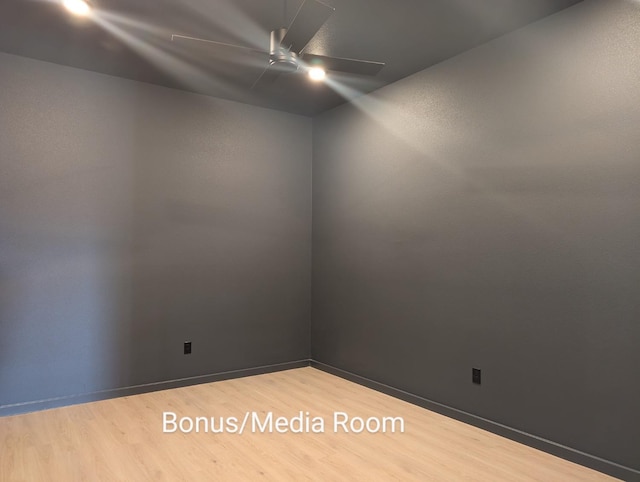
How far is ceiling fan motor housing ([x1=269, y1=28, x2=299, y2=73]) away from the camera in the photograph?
2.50 m

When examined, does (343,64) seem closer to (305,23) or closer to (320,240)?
(305,23)

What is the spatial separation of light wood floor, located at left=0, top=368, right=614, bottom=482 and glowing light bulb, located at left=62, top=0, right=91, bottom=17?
2578mm

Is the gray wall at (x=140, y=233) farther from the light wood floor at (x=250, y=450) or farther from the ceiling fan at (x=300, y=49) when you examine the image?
the ceiling fan at (x=300, y=49)

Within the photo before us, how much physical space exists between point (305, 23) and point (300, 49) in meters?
0.28

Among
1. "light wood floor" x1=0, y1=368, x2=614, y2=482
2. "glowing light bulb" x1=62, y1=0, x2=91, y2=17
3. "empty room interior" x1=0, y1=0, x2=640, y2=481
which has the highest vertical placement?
"glowing light bulb" x1=62, y1=0, x2=91, y2=17

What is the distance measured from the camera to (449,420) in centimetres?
318

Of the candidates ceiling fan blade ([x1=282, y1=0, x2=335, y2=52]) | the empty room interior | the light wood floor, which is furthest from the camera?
the empty room interior

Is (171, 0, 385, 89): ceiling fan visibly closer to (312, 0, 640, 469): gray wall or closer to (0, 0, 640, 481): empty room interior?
(0, 0, 640, 481): empty room interior

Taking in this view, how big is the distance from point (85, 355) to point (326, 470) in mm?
2190

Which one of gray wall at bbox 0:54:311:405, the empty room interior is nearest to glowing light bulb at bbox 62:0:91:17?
the empty room interior

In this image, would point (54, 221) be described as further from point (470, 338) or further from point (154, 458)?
point (470, 338)

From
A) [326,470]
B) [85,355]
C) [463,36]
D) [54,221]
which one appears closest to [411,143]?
[463,36]

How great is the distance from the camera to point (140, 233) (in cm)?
377

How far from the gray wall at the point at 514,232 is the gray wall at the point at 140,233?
834mm
